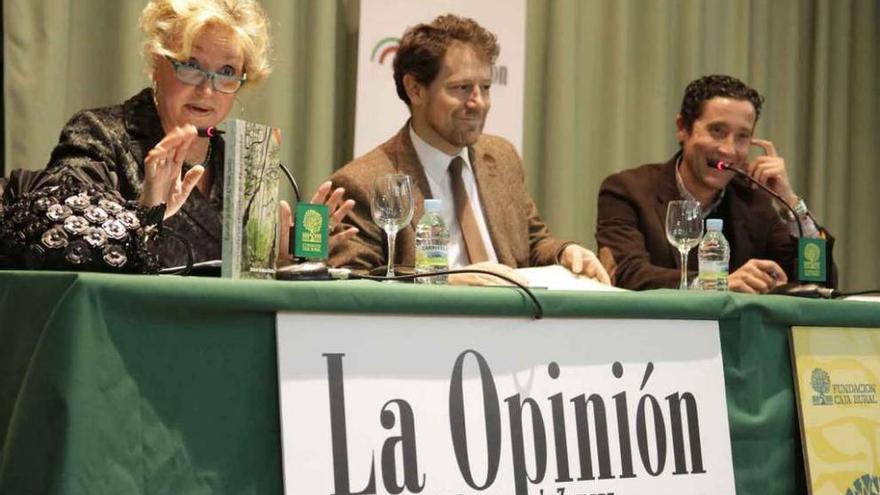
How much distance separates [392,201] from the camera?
2.26m

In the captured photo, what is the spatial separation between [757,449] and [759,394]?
0.10 meters

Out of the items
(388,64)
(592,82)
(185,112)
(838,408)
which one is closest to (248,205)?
(185,112)

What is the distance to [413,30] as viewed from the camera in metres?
3.21

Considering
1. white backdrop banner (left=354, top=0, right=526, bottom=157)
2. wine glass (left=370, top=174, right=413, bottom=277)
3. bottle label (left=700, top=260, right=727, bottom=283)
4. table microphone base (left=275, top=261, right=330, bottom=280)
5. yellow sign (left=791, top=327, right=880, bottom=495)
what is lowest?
yellow sign (left=791, top=327, right=880, bottom=495)

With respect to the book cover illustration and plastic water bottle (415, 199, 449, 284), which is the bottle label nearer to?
plastic water bottle (415, 199, 449, 284)

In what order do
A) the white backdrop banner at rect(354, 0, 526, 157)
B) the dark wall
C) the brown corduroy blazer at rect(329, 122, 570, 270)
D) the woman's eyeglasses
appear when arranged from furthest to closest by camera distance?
1. the white backdrop banner at rect(354, 0, 526, 157)
2. the dark wall
3. the brown corduroy blazer at rect(329, 122, 570, 270)
4. the woman's eyeglasses

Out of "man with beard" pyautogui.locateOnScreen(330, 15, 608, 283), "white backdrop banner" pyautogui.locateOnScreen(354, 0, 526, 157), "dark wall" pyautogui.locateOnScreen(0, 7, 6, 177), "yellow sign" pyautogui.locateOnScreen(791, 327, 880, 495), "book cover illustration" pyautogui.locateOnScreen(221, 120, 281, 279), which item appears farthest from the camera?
"white backdrop banner" pyautogui.locateOnScreen(354, 0, 526, 157)

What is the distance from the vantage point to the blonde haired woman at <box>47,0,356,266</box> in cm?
248

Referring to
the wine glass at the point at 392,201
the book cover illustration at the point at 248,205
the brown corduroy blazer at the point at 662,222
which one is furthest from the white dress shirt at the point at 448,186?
the book cover illustration at the point at 248,205

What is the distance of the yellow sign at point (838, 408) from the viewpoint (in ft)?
7.13

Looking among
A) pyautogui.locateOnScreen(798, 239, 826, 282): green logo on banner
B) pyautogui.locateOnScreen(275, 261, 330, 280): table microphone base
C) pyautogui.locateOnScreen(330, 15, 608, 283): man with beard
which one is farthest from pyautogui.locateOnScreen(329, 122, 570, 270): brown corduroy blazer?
pyautogui.locateOnScreen(275, 261, 330, 280): table microphone base

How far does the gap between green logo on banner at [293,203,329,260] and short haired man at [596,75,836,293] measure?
1.53 m

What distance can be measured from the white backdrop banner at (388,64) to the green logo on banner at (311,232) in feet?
6.50

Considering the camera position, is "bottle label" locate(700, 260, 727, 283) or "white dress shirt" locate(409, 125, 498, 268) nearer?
"bottle label" locate(700, 260, 727, 283)
